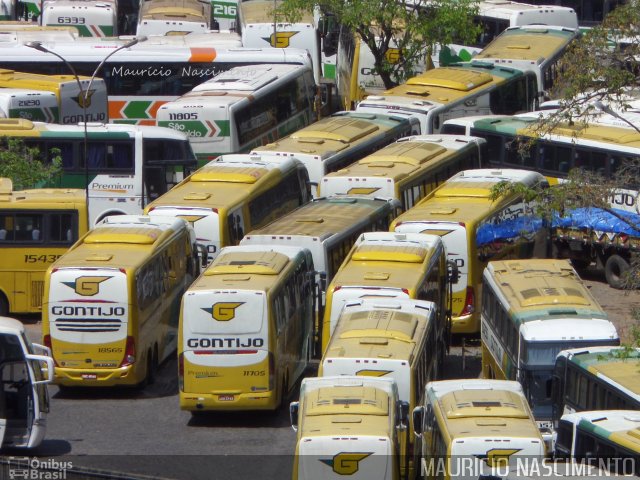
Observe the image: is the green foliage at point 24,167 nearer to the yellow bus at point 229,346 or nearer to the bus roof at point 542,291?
the yellow bus at point 229,346

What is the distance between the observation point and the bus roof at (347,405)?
23.1 m

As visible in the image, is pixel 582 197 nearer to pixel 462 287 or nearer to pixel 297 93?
pixel 462 287

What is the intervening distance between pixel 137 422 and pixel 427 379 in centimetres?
532

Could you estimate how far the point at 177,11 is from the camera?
62.3m

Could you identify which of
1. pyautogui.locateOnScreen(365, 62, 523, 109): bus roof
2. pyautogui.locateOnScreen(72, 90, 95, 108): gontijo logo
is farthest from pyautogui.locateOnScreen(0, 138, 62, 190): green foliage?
pyautogui.locateOnScreen(365, 62, 523, 109): bus roof

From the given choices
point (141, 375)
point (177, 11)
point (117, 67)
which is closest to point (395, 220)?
point (141, 375)

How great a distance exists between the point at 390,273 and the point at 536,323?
381cm

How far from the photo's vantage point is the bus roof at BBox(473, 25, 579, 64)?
54.0 meters

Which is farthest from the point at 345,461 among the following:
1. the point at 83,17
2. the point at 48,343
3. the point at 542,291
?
the point at 83,17

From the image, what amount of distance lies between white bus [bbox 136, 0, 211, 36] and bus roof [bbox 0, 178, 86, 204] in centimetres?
2319

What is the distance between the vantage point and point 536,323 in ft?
92.8

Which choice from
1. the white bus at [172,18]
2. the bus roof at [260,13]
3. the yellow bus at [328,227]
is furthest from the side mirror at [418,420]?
the white bus at [172,18]

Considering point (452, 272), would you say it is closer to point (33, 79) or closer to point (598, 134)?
point (598, 134)

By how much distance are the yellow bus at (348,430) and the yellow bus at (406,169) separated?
561 inches
